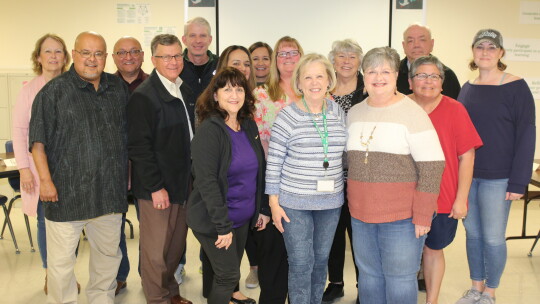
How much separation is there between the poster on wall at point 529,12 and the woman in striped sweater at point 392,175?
14.2 ft

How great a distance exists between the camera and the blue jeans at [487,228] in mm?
2736

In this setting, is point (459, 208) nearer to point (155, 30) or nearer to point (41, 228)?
point (41, 228)

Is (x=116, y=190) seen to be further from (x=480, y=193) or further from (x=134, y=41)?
(x=480, y=193)

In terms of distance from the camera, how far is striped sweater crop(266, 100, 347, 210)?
2.24 m

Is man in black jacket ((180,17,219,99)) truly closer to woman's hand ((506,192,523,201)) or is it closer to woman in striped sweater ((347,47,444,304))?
woman in striped sweater ((347,47,444,304))

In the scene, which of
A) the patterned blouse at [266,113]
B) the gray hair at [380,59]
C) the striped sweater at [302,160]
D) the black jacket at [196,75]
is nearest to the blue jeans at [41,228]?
the black jacket at [196,75]

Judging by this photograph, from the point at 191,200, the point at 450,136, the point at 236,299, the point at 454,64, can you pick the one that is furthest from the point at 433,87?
the point at 454,64

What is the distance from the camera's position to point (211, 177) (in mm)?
2152

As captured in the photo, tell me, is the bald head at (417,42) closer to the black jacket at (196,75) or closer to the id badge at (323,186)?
the black jacket at (196,75)

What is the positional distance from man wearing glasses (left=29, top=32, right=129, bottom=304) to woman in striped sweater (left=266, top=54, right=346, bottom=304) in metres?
0.95

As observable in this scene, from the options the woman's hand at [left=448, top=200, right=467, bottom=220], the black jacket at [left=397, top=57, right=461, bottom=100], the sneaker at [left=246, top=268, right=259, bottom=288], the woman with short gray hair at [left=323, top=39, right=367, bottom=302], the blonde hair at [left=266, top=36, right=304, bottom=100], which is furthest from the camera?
the sneaker at [left=246, top=268, right=259, bottom=288]

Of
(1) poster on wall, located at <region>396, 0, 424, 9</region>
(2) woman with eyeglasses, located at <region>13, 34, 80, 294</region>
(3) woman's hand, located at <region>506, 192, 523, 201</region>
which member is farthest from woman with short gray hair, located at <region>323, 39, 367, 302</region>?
(1) poster on wall, located at <region>396, 0, 424, 9</region>

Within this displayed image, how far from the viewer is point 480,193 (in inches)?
109

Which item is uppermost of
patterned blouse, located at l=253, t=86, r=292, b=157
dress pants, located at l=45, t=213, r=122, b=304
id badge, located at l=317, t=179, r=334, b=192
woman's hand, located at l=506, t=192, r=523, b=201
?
patterned blouse, located at l=253, t=86, r=292, b=157
